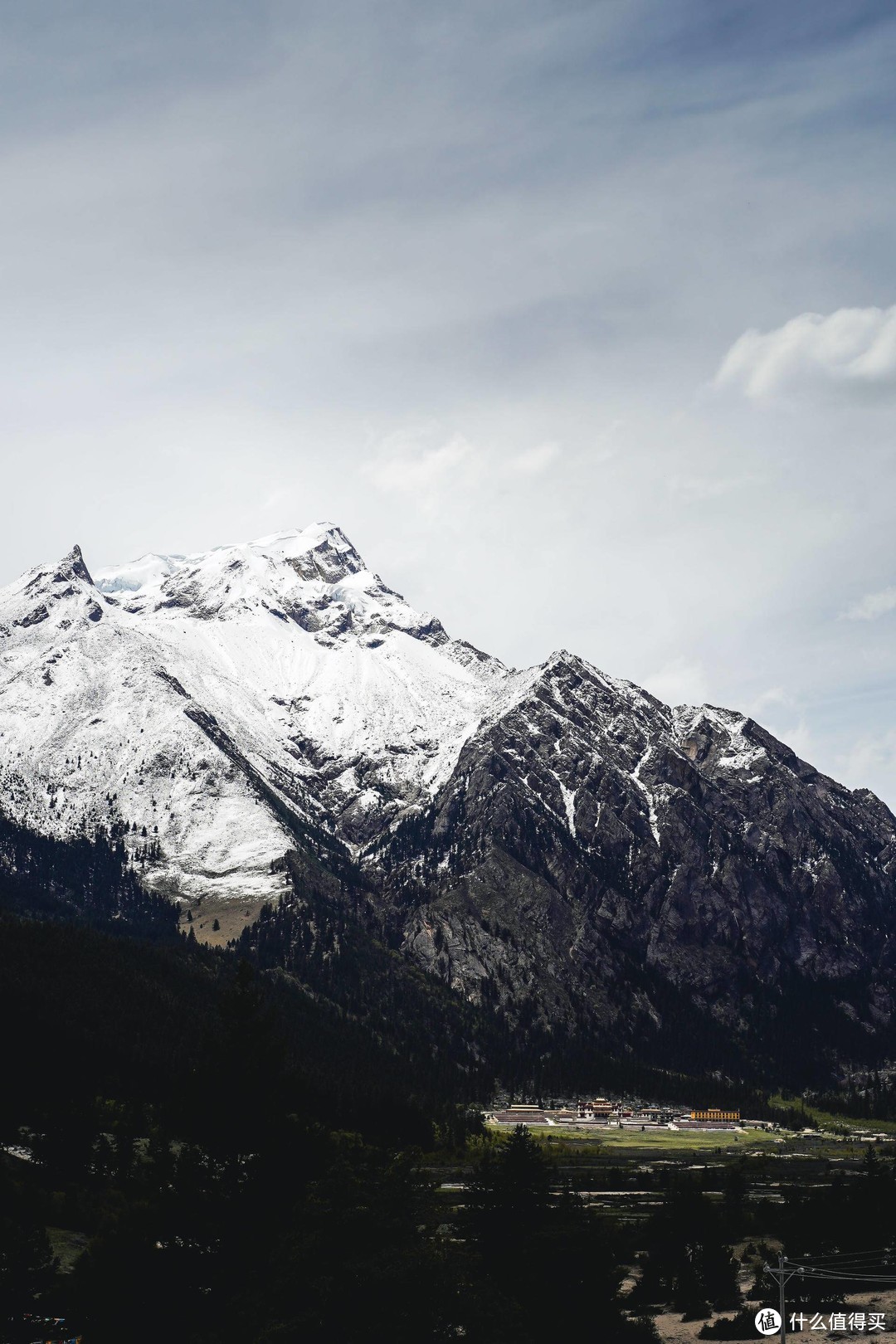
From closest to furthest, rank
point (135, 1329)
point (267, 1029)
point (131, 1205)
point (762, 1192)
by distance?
point (135, 1329) → point (131, 1205) → point (267, 1029) → point (762, 1192)

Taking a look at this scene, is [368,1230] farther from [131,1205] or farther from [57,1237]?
[57,1237]

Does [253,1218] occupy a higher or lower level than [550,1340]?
higher

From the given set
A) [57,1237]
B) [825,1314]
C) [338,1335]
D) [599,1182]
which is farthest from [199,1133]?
[599,1182]

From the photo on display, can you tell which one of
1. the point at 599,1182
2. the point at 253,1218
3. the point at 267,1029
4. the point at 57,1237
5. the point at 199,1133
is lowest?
the point at 599,1182

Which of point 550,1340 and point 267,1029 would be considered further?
point 267,1029

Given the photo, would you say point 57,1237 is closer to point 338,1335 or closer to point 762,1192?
point 338,1335

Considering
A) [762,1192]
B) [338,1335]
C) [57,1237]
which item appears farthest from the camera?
[762,1192]

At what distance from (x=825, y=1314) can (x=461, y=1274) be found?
36.0 metres

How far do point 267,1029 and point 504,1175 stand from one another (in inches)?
890

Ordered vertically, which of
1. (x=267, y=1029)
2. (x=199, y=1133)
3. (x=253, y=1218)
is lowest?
(x=253, y=1218)

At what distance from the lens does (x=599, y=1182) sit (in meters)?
182

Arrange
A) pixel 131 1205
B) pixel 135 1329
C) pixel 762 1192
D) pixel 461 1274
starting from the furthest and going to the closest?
1. pixel 762 1192
2. pixel 131 1205
3. pixel 135 1329
4. pixel 461 1274

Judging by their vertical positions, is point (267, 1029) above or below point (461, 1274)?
above

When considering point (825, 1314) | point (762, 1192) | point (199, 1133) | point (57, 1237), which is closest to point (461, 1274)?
point (199, 1133)
